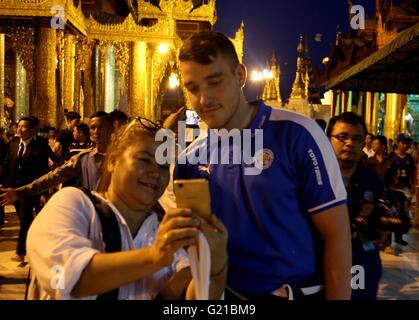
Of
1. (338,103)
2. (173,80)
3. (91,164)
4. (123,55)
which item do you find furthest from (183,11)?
(91,164)

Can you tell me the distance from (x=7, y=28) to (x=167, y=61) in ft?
25.7

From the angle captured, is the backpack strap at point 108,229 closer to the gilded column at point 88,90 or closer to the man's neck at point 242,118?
the man's neck at point 242,118

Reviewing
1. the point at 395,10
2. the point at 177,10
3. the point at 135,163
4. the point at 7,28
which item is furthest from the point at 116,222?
the point at 177,10

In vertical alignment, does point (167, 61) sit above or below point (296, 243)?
above

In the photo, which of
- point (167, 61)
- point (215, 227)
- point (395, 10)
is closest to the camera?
point (215, 227)

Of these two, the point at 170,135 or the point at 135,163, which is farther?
the point at 170,135

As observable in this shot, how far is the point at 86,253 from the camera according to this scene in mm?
1438

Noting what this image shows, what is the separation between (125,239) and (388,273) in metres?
6.02

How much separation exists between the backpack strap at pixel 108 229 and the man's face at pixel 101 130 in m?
3.43

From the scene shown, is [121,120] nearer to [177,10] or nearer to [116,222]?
[116,222]

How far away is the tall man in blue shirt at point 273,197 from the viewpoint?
183 centimetres

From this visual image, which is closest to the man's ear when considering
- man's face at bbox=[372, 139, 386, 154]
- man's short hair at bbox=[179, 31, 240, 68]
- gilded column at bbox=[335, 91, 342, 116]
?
man's short hair at bbox=[179, 31, 240, 68]

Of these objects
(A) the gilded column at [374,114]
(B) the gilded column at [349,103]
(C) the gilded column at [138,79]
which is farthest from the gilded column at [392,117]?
(C) the gilded column at [138,79]

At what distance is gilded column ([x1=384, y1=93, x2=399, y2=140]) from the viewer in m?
21.8
